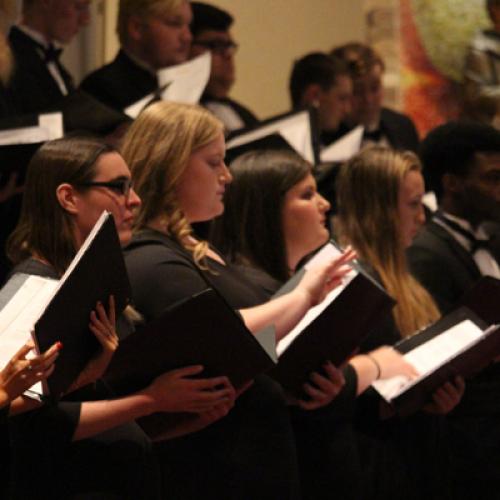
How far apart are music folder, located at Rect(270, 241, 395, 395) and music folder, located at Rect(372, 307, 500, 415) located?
1.00 feet

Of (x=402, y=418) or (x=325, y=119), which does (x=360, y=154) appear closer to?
(x=402, y=418)

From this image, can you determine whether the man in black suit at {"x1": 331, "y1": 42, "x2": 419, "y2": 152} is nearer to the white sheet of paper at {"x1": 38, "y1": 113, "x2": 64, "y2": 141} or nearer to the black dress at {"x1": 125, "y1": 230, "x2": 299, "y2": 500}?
the white sheet of paper at {"x1": 38, "y1": 113, "x2": 64, "y2": 141}

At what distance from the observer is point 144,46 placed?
16.3 feet

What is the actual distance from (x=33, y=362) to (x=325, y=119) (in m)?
3.68

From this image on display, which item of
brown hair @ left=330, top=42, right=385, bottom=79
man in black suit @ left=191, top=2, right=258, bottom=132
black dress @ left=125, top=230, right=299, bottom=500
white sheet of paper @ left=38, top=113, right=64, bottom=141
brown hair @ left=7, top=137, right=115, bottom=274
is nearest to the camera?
brown hair @ left=7, top=137, right=115, bottom=274

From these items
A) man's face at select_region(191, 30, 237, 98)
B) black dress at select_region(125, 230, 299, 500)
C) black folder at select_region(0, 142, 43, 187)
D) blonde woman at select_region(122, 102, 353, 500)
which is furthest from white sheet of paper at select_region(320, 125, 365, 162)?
black dress at select_region(125, 230, 299, 500)

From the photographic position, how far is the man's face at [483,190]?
193 inches

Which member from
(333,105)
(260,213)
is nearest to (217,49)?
(333,105)

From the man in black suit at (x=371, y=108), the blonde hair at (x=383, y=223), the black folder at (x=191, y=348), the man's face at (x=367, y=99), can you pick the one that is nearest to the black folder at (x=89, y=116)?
the blonde hair at (x=383, y=223)

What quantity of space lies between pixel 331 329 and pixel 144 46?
195cm

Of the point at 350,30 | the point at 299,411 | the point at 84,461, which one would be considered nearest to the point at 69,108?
the point at 299,411

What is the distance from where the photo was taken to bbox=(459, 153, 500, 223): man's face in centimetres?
489

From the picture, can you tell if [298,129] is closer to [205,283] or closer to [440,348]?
[440,348]

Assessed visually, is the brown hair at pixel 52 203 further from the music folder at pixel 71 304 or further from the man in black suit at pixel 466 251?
the man in black suit at pixel 466 251
